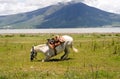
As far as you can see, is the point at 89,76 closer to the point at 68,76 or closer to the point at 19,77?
the point at 68,76

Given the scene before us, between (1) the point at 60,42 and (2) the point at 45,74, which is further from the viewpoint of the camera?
(1) the point at 60,42

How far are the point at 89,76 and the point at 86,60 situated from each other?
9.57 metres

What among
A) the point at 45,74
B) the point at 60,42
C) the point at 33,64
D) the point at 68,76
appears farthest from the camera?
the point at 60,42

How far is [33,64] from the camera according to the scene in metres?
26.7

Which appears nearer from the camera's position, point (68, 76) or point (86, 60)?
point (68, 76)

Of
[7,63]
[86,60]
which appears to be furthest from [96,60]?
[7,63]

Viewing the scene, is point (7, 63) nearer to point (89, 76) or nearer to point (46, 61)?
point (46, 61)

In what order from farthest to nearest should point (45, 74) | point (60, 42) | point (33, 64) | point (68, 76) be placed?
point (60, 42)
point (33, 64)
point (45, 74)
point (68, 76)

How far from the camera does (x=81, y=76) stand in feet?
62.4

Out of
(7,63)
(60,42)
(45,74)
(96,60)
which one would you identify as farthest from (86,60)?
(45,74)

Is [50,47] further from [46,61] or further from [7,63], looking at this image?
[7,63]

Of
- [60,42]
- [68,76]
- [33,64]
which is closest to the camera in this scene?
[68,76]

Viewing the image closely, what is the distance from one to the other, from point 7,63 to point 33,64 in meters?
2.30

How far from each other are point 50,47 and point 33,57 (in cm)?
177
